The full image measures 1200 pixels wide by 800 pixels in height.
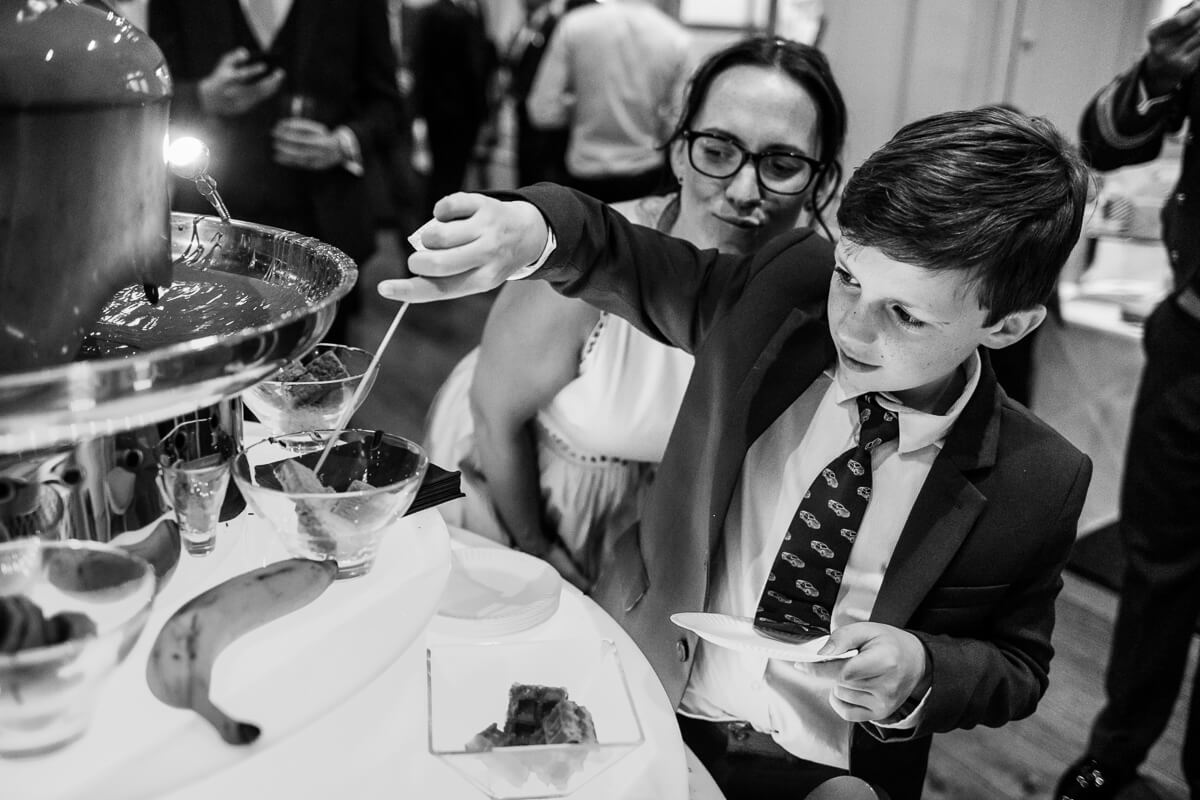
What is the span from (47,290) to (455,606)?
707 millimetres

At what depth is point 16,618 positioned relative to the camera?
0.69 metres

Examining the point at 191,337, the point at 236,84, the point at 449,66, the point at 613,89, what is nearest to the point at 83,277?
the point at 191,337

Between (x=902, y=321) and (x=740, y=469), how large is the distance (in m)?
0.35

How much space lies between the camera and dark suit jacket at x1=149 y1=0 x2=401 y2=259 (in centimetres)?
267

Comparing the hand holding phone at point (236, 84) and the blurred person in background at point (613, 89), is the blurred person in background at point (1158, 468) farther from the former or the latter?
the blurred person in background at point (613, 89)

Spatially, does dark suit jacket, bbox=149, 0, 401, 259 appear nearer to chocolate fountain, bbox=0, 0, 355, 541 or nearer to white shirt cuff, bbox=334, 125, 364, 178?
white shirt cuff, bbox=334, 125, 364, 178

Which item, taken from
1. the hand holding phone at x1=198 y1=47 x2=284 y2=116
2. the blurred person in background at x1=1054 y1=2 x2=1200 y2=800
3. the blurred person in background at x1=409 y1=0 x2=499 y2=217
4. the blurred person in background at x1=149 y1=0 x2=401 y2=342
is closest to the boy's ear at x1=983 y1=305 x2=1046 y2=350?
the blurred person in background at x1=1054 y1=2 x2=1200 y2=800

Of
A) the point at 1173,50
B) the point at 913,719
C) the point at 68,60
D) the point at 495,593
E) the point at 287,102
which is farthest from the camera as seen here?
the point at 287,102

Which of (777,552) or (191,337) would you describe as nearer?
(191,337)

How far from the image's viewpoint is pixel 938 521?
1.34 meters

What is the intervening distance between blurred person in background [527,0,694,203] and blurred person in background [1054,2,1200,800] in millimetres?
2583

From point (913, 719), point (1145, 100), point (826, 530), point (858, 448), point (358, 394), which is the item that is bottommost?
point (913, 719)

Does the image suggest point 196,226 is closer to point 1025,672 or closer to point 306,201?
point 1025,672

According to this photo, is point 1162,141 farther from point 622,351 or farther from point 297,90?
point 297,90
